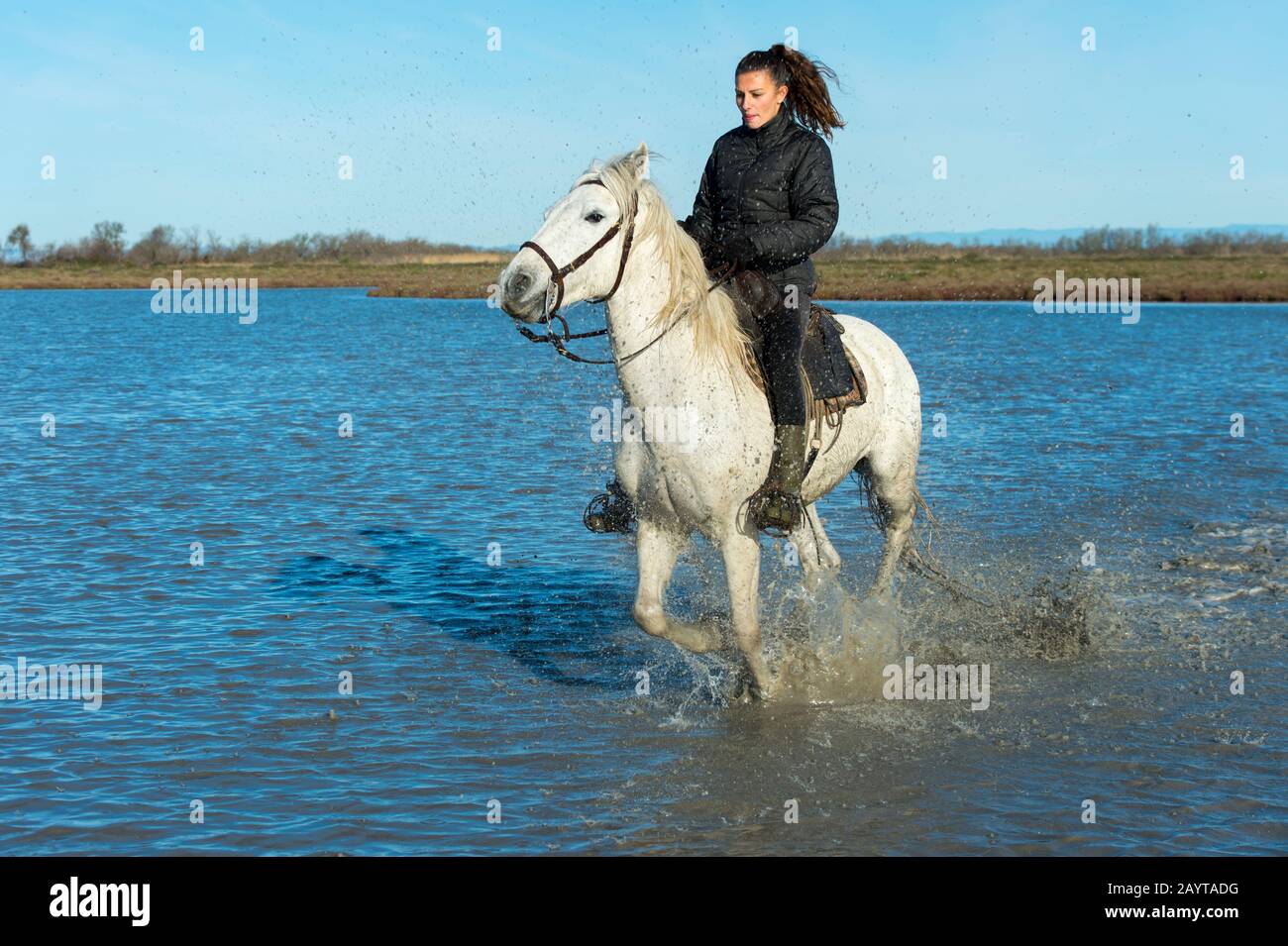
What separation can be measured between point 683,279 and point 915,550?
4030mm

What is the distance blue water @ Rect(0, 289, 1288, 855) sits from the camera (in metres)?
6.60

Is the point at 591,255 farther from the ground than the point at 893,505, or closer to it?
farther from the ground

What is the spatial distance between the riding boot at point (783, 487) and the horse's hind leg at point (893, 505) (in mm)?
1872

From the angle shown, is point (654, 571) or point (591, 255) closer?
point (591, 255)

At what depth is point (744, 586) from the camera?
7.68m

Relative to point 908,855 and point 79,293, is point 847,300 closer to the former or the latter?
point 79,293

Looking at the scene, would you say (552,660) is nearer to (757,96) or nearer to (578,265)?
(578,265)

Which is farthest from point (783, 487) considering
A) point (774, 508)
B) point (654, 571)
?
point (654, 571)

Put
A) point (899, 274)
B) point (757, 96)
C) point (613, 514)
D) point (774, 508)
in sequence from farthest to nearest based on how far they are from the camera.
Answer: point (899, 274), point (613, 514), point (757, 96), point (774, 508)

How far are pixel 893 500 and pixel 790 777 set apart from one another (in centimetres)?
304

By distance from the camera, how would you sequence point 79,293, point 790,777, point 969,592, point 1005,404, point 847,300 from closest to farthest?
point 790,777, point 969,592, point 1005,404, point 847,300, point 79,293

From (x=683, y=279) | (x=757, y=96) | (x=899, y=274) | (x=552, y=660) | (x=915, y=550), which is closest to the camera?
(x=683, y=279)
